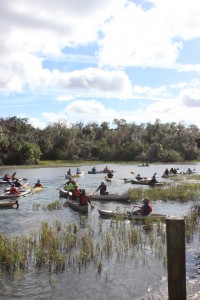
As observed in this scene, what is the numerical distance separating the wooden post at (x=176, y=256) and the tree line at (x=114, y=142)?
8715 centimetres

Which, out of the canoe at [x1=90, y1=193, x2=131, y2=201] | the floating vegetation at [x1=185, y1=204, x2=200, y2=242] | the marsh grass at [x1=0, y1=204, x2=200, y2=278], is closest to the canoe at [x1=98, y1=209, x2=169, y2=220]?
the floating vegetation at [x1=185, y1=204, x2=200, y2=242]

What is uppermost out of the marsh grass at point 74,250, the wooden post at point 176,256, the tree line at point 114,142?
the tree line at point 114,142

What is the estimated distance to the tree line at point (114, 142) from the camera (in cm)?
10291

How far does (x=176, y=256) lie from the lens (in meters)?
8.85

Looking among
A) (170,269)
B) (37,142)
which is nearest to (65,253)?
(170,269)

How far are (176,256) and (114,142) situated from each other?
11711 centimetres

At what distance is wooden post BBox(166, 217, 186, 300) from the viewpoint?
8.71 m

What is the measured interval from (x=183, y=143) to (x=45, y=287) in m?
110

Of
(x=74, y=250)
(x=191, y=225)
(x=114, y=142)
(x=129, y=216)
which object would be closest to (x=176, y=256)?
(x=74, y=250)

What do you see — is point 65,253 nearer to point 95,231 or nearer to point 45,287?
point 45,287

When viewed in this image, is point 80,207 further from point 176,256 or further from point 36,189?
point 176,256

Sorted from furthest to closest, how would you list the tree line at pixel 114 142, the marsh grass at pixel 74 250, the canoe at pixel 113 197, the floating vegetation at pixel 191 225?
the tree line at pixel 114 142 → the canoe at pixel 113 197 → the floating vegetation at pixel 191 225 → the marsh grass at pixel 74 250

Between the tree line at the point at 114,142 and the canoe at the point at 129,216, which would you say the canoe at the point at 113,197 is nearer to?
the canoe at the point at 129,216

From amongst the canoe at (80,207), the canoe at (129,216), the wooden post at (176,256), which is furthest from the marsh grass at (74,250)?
the canoe at (80,207)
